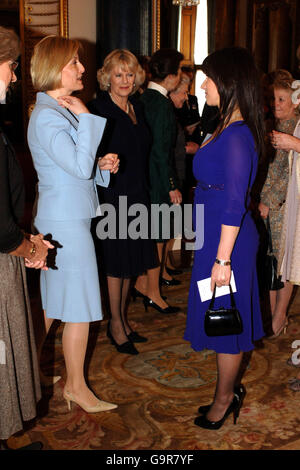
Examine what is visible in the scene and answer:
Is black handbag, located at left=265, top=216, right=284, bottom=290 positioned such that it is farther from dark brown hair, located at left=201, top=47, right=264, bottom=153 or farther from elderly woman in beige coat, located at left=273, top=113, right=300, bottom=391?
dark brown hair, located at left=201, top=47, right=264, bottom=153

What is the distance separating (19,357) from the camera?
2.04 metres

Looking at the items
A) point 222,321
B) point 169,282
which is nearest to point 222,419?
point 222,321

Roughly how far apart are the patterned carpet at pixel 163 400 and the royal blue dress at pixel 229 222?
0.46m

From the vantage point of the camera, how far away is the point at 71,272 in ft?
8.00

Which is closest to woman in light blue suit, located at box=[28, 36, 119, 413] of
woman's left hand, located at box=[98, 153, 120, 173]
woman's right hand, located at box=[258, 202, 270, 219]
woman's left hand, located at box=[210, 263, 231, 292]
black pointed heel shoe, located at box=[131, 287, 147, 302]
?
woman's left hand, located at box=[98, 153, 120, 173]

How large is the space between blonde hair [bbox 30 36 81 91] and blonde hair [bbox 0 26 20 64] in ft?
1.35

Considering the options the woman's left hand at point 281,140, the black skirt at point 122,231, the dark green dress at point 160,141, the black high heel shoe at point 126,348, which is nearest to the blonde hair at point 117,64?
the dark green dress at point 160,141

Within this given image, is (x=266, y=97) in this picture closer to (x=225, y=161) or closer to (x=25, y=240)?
(x=225, y=161)

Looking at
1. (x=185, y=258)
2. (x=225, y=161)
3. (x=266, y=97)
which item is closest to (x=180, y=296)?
(x=185, y=258)

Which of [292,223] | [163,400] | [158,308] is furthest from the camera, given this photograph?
[158,308]

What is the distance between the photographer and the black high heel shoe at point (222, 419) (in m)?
2.52

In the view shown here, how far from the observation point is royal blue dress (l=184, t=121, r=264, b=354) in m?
2.14

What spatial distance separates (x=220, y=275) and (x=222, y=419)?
0.78 metres

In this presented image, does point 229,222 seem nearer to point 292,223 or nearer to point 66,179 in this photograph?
point 66,179
